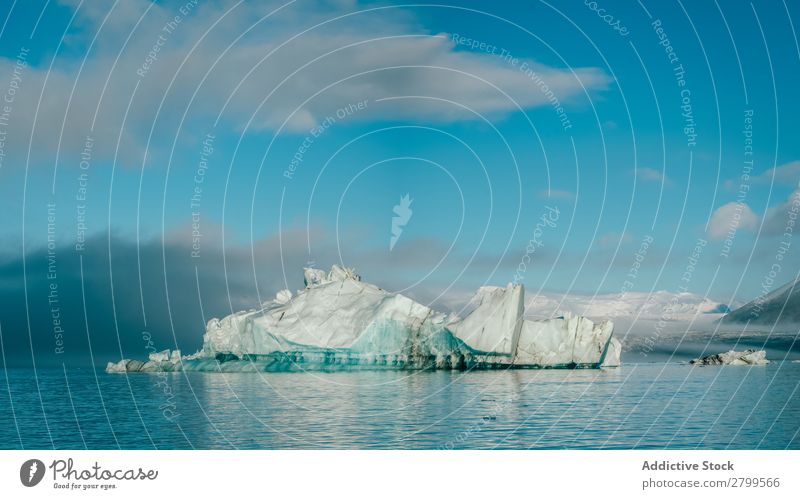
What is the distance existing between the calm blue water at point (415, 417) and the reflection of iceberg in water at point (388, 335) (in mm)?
8970

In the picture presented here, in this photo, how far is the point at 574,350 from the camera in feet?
219

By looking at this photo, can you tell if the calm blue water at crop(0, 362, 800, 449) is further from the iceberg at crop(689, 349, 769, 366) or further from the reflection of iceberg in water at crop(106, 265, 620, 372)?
the iceberg at crop(689, 349, 769, 366)

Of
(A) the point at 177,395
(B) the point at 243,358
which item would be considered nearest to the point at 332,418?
(A) the point at 177,395

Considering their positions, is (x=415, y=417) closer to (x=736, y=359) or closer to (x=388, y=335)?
(x=388, y=335)

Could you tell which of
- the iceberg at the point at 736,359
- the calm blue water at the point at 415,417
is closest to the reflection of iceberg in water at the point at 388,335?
the calm blue water at the point at 415,417

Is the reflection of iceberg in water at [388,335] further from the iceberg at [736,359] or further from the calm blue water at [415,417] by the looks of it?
the iceberg at [736,359]

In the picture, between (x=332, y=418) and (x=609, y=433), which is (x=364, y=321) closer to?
(x=332, y=418)

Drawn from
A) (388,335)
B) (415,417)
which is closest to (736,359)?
(388,335)

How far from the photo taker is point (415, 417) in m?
30.2

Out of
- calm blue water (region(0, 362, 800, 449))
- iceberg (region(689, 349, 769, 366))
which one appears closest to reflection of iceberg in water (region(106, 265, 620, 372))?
calm blue water (region(0, 362, 800, 449))

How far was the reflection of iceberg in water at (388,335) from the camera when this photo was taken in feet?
193

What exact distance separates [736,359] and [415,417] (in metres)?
85.2

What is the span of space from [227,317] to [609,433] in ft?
157

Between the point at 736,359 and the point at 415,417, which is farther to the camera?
the point at 736,359
